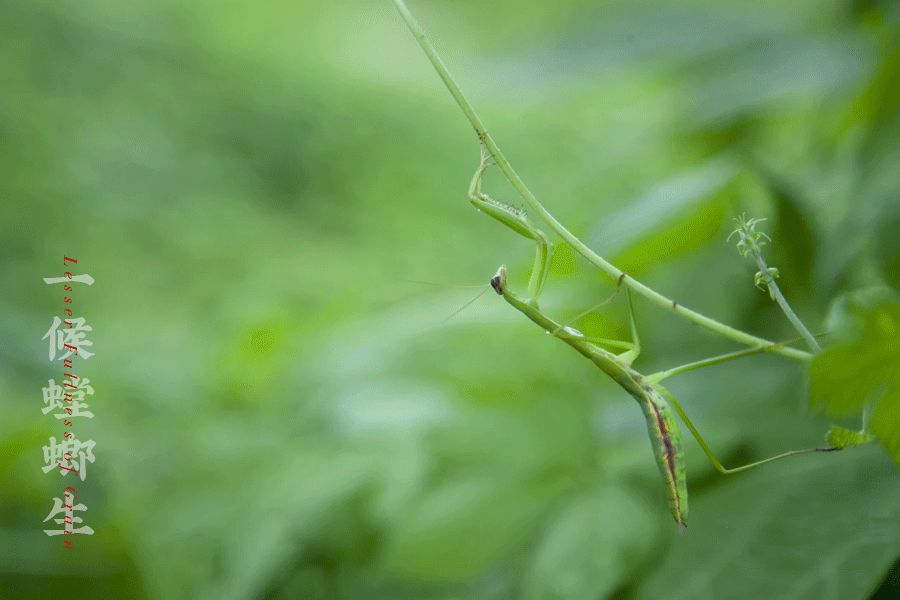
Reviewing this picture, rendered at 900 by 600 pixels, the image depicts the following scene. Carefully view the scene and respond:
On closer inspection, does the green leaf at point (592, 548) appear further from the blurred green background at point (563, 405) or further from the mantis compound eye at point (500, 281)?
the mantis compound eye at point (500, 281)

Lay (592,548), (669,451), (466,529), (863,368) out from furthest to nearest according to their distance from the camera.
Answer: (466,529) < (592,548) < (669,451) < (863,368)

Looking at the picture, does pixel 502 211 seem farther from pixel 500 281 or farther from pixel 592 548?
pixel 592 548

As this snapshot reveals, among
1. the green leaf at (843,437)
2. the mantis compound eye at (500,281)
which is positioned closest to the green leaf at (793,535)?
the green leaf at (843,437)

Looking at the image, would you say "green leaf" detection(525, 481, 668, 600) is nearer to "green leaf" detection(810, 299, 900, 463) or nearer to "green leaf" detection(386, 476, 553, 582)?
"green leaf" detection(386, 476, 553, 582)

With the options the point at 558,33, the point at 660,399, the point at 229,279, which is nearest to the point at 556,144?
the point at 229,279

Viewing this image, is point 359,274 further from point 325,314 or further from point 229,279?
point 325,314

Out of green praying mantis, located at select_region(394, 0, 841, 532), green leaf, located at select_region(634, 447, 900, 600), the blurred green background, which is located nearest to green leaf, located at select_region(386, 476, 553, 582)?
the blurred green background

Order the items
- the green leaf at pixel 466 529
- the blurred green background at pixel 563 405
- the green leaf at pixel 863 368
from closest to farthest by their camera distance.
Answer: the green leaf at pixel 863 368
the blurred green background at pixel 563 405
the green leaf at pixel 466 529

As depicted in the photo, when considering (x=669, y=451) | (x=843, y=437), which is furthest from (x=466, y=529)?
(x=843, y=437)
